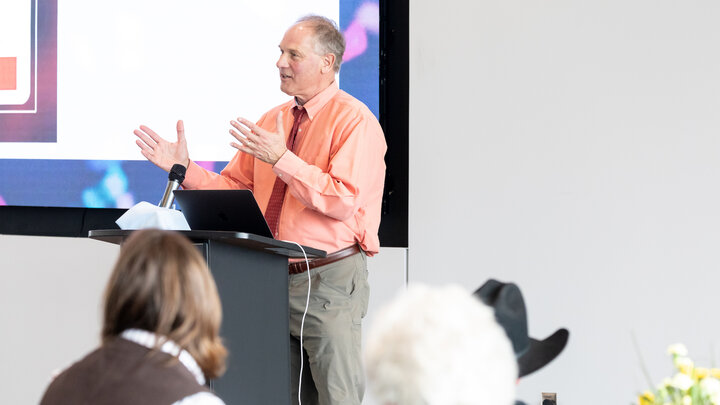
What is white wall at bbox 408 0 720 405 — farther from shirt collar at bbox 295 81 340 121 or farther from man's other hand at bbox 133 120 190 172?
man's other hand at bbox 133 120 190 172

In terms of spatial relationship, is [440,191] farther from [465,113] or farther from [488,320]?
[488,320]

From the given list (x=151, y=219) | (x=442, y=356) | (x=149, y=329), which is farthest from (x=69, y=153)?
(x=442, y=356)

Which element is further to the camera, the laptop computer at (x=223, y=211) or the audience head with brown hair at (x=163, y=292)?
the laptop computer at (x=223, y=211)

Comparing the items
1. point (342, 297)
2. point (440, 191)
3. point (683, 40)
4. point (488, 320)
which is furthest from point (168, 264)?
point (683, 40)

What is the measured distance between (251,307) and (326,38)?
3.46 feet

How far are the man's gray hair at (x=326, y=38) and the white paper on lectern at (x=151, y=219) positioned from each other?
0.86 m

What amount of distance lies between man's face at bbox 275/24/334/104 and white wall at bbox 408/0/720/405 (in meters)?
0.71

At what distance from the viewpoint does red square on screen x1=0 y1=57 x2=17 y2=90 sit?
157 inches

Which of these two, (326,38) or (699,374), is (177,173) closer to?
(326,38)

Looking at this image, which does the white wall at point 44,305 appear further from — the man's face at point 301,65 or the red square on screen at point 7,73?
the man's face at point 301,65

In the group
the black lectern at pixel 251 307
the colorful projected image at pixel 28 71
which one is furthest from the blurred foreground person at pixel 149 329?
the colorful projected image at pixel 28 71

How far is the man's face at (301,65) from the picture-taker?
282 centimetres

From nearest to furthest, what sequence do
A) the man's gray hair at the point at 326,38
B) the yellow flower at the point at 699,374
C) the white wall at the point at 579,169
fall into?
the yellow flower at the point at 699,374 < the man's gray hair at the point at 326,38 < the white wall at the point at 579,169

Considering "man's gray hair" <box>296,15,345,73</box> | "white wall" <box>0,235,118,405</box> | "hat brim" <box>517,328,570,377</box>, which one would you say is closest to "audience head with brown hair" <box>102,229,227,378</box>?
"hat brim" <box>517,328,570,377</box>
